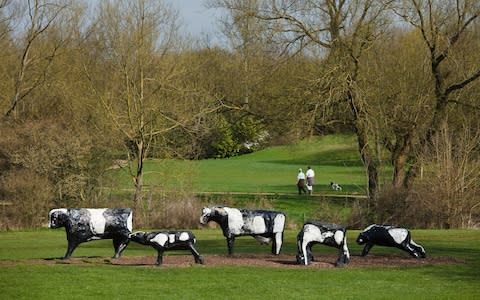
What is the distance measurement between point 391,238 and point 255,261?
10.2 ft

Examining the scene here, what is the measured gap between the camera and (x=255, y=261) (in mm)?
20094

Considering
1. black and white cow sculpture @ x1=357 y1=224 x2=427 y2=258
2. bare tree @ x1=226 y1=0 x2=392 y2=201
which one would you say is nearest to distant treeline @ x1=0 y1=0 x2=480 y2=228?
bare tree @ x1=226 y1=0 x2=392 y2=201

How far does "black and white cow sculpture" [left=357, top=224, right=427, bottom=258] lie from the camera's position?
2020 cm

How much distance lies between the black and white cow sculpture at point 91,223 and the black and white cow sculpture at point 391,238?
5.43 meters

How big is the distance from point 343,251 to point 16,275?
6820mm

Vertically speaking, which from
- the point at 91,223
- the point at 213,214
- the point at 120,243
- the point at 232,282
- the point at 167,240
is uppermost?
the point at 213,214

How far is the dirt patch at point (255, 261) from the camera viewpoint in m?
19.5

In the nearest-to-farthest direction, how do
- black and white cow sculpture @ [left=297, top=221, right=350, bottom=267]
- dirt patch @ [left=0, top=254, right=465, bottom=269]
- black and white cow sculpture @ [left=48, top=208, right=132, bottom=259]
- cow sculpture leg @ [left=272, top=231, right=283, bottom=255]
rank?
1. black and white cow sculpture @ [left=297, top=221, right=350, bottom=267]
2. dirt patch @ [left=0, top=254, right=465, bottom=269]
3. black and white cow sculpture @ [left=48, top=208, right=132, bottom=259]
4. cow sculpture leg @ [left=272, top=231, right=283, bottom=255]

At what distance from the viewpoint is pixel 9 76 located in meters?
45.8

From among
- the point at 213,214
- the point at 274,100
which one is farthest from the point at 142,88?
the point at 213,214

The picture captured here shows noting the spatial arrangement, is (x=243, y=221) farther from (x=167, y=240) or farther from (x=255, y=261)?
(x=167, y=240)

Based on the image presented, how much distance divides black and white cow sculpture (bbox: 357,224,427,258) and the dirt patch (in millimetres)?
251

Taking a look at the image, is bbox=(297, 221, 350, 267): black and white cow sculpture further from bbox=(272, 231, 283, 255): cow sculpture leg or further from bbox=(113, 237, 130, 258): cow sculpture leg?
bbox=(113, 237, 130, 258): cow sculpture leg

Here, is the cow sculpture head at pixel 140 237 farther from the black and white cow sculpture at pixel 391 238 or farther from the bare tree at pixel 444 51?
the bare tree at pixel 444 51
